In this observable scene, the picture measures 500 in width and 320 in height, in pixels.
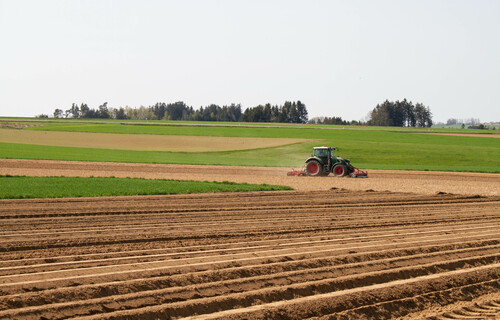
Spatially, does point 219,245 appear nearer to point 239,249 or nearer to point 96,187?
point 239,249

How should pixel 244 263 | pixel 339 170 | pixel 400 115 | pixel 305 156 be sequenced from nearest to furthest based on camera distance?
pixel 244 263 < pixel 339 170 < pixel 305 156 < pixel 400 115

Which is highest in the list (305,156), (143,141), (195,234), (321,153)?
(321,153)

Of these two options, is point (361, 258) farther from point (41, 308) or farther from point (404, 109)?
point (404, 109)

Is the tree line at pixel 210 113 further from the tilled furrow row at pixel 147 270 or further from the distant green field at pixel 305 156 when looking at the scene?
the tilled furrow row at pixel 147 270

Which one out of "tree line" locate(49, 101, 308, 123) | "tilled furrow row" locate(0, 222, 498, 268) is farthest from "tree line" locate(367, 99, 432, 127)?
"tilled furrow row" locate(0, 222, 498, 268)

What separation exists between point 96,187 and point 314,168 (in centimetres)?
1235

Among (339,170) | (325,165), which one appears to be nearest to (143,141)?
(325,165)

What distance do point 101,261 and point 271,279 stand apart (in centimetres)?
291

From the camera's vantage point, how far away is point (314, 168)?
30688 millimetres

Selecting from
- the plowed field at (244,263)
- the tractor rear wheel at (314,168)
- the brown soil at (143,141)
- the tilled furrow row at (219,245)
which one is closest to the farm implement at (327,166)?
the tractor rear wheel at (314,168)

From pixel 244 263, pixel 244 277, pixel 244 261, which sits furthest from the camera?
pixel 244 261

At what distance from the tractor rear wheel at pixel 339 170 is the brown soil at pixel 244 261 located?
1181cm

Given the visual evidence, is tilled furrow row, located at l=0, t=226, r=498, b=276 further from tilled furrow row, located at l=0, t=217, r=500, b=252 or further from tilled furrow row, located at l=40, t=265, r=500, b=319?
tilled furrow row, located at l=40, t=265, r=500, b=319

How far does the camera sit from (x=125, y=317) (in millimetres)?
7031
